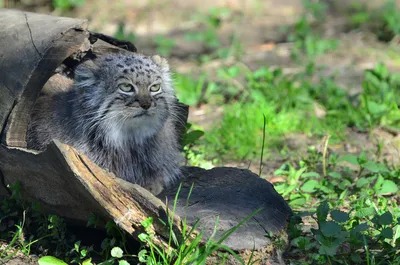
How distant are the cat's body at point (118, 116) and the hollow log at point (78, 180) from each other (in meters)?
0.16

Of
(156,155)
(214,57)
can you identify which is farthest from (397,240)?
(214,57)

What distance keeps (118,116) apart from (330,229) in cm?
145

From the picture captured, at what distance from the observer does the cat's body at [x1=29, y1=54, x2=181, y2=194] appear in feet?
14.5

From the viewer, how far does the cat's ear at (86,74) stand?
4.54 meters

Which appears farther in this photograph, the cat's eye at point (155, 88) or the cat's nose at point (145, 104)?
the cat's eye at point (155, 88)

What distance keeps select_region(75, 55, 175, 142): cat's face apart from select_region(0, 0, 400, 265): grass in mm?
659

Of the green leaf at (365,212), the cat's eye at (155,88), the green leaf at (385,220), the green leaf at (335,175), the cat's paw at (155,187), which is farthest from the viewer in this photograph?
the green leaf at (335,175)

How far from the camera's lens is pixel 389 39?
895cm

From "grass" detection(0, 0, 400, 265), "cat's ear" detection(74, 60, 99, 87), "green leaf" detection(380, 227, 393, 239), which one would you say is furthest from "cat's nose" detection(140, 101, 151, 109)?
"green leaf" detection(380, 227, 393, 239)

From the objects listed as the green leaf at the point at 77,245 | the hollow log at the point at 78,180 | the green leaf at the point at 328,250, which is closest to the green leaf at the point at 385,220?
the green leaf at the point at 328,250

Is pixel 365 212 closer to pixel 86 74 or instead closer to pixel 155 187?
pixel 155 187

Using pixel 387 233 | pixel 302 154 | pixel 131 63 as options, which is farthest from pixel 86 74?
pixel 302 154

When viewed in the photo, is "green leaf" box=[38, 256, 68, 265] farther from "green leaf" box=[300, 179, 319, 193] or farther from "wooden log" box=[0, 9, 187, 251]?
"green leaf" box=[300, 179, 319, 193]

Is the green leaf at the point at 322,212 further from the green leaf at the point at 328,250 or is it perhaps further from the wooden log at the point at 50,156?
the wooden log at the point at 50,156
